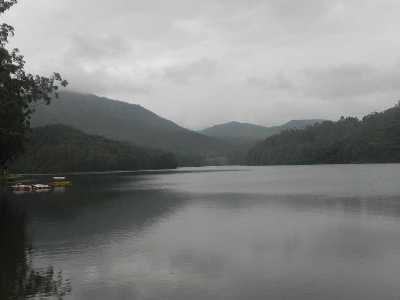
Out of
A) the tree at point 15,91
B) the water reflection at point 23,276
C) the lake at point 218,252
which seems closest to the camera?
the water reflection at point 23,276

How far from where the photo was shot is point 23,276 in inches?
1292

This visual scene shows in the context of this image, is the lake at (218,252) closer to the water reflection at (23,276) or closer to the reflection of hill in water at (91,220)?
the reflection of hill in water at (91,220)

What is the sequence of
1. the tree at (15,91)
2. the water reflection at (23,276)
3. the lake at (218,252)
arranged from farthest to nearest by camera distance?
1. the tree at (15,91)
2. the lake at (218,252)
3. the water reflection at (23,276)

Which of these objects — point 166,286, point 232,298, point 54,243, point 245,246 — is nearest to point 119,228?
point 54,243

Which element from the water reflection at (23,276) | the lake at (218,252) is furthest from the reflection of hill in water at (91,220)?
the water reflection at (23,276)

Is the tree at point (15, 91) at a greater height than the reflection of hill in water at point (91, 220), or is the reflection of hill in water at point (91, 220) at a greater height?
the tree at point (15, 91)

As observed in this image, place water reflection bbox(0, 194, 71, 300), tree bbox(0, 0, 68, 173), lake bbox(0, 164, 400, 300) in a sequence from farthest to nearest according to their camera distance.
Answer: tree bbox(0, 0, 68, 173) < lake bbox(0, 164, 400, 300) < water reflection bbox(0, 194, 71, 300)

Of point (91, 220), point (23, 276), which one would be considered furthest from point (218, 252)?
point (91, 220)

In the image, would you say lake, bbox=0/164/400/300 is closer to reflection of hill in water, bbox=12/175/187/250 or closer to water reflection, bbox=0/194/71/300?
reflection of hill in water, bbox=12/175/187/250

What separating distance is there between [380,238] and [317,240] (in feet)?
20.5

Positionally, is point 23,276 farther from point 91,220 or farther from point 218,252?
point 91,220

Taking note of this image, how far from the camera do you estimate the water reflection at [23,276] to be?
93.8 feet

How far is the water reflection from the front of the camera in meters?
28.6

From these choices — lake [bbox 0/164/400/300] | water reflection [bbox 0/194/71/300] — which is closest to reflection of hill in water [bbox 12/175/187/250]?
lake [bbox 0/164/400/300]
